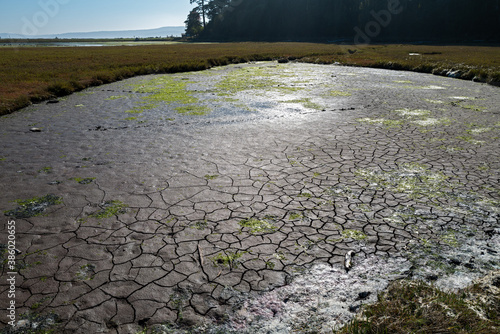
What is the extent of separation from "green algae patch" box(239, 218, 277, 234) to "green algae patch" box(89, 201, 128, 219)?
1731 millimetres

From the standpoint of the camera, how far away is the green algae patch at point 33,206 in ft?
15.8

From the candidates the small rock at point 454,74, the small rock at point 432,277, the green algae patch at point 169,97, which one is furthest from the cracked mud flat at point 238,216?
the small rock at point 454,74

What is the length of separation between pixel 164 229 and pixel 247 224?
1.07m

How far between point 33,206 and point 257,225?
10.9 ft

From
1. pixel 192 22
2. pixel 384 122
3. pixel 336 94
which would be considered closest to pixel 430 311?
pixel 384 122

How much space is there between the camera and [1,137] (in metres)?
8.78

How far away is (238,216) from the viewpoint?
4.74 metres

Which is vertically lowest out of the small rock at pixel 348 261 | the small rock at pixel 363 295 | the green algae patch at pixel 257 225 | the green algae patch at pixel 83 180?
the small rock at pixel 363 295

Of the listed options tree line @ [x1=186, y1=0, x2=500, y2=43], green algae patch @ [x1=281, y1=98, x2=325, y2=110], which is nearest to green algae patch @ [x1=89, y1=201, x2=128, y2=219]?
green algae patch @ [x1=281, y1=98, x2=325, y2=110]

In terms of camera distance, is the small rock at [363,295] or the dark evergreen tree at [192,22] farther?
the dark evergreen tree at [192,22]

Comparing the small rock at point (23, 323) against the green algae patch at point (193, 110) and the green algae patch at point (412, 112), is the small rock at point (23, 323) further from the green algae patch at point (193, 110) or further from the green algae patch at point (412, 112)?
the green algae patch at point (412, 112)

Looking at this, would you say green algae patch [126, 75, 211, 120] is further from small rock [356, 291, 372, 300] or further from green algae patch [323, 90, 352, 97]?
small rock [356, 291, 372, 300]

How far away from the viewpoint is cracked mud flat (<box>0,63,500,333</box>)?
3201mm

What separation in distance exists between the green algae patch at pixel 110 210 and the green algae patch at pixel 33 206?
0.78m
